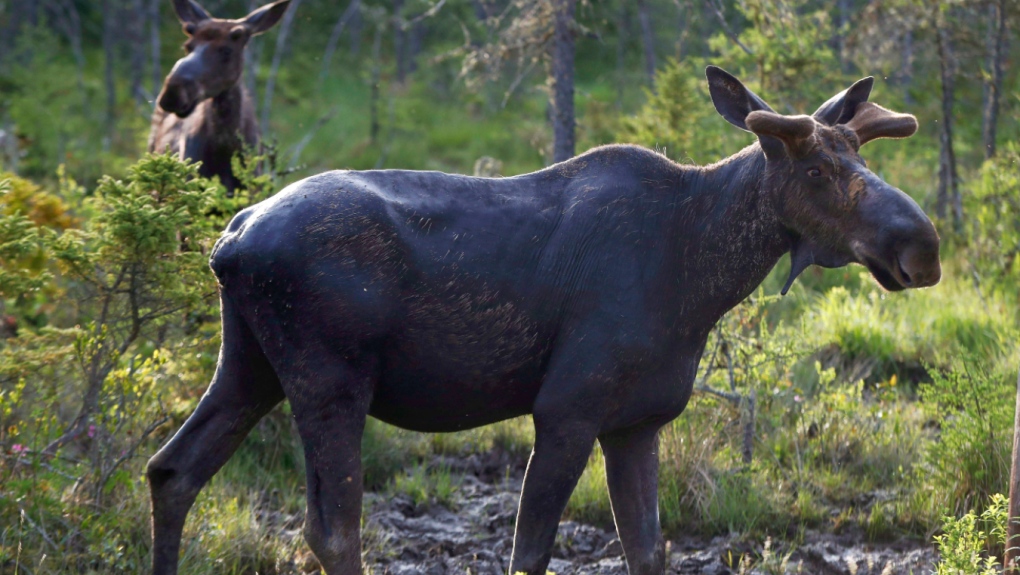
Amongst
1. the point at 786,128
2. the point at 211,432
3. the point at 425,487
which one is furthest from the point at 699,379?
the point at 211,432

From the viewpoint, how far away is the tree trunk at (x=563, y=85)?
28.7ft

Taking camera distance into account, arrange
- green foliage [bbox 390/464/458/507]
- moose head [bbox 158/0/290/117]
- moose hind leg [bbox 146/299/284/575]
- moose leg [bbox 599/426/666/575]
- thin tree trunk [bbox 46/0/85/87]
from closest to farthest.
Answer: moose hind leg [bbox 146/299/284/575] < moose leg [bbox 599/426/666/575] < green foliage [bbox 390/464/458/507] < moose head [bbox 158/0/290/117] < thin tree trunk [bbox 46/0/85/87]

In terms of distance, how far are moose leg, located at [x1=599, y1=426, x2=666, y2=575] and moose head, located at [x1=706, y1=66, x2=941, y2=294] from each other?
1.05 meters

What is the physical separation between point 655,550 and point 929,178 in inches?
500

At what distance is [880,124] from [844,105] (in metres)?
0.20

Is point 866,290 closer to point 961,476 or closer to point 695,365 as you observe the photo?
point 961,476

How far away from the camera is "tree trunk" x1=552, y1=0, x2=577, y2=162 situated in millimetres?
8758

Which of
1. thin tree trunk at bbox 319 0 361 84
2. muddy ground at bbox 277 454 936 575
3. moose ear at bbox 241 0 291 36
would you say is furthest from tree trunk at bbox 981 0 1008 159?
thin tree trunk at bbox 319 0 361 84

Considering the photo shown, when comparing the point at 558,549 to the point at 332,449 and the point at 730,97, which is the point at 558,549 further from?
the point at 730,97

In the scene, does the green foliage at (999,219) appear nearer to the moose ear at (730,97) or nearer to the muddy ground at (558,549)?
the muddy ground at (558,549)

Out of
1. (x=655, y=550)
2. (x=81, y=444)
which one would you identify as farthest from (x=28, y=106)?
(x=655, y=550)

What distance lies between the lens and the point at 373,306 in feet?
13.2

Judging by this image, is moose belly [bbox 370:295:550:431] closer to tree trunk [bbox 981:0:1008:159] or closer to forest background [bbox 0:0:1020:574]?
forest background [bbox 0:0:1020:574]

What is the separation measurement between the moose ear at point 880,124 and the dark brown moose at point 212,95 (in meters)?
5.28
